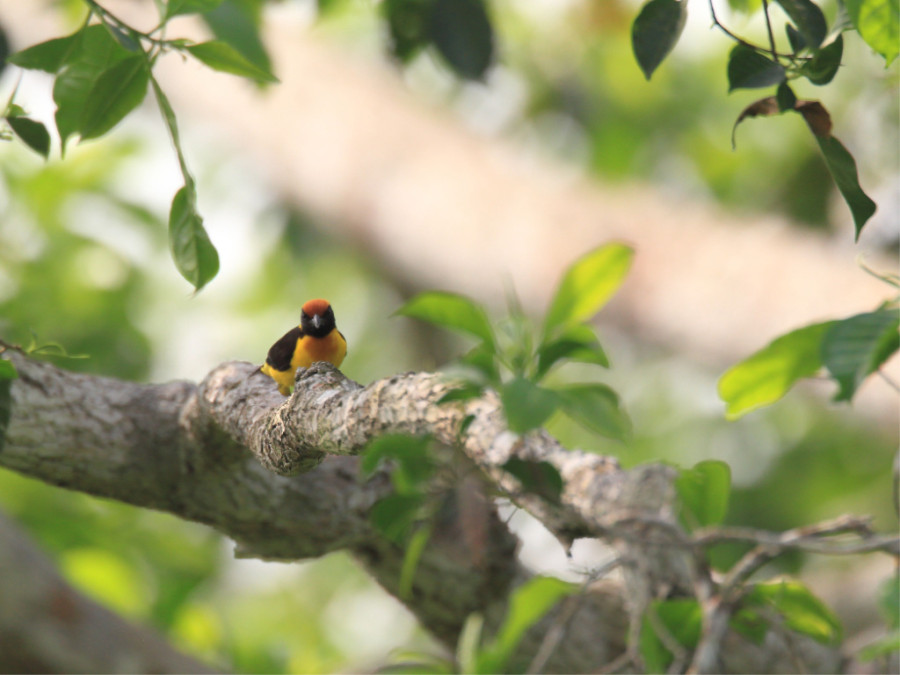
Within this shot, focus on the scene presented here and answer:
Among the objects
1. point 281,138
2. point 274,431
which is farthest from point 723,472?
point 281,138

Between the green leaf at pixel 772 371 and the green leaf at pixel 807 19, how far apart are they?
814 millimetres

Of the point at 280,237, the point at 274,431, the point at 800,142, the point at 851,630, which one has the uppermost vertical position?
the point at 800,142

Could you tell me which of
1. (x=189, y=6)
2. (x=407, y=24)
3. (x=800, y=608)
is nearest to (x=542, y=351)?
(x=189, y=6)

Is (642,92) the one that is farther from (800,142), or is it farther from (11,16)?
(11,16)

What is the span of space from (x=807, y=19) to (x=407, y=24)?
1.82 metres

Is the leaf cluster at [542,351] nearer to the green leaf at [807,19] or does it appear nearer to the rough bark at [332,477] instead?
the rough bark at [332,477]

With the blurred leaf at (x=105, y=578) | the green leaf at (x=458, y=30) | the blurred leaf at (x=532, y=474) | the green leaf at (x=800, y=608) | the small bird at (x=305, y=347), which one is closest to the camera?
the blurred leaf at (x=532, y=474)

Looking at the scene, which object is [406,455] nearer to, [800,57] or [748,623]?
[800,57]

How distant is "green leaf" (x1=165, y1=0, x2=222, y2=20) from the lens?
1.86 metres

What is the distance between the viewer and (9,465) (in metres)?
2.54

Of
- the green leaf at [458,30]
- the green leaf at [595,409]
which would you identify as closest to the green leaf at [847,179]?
the green leaf at [595,409]

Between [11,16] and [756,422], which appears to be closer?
[11,16]

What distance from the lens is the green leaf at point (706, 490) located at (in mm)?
2551

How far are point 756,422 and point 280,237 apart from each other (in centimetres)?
449
